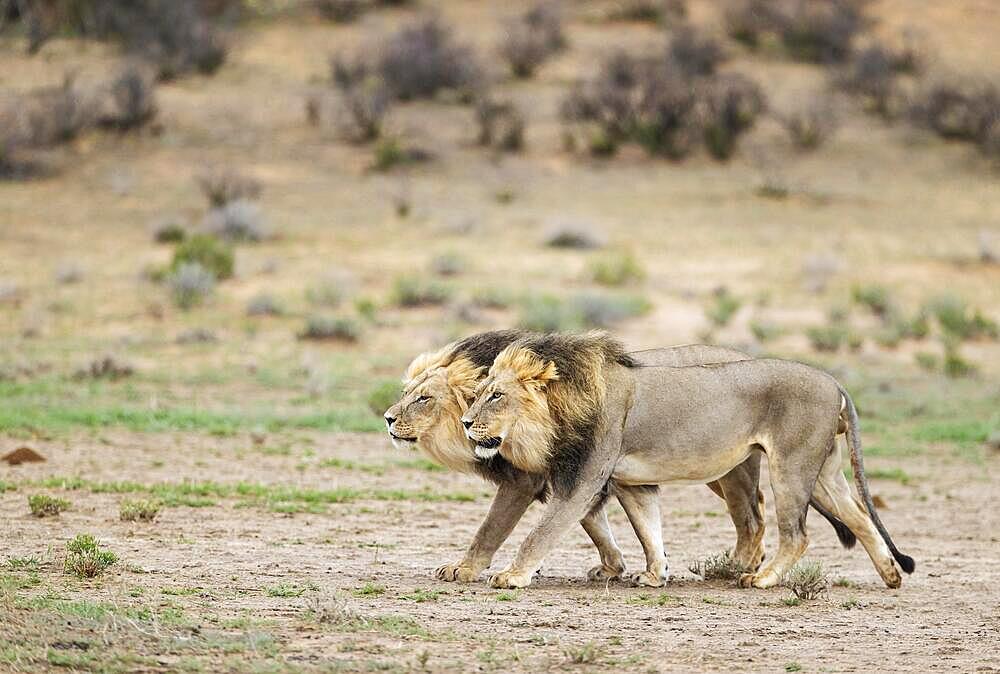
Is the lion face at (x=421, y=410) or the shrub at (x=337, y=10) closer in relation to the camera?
the lion face at (x=421, y=410)

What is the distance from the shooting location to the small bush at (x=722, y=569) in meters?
9.35

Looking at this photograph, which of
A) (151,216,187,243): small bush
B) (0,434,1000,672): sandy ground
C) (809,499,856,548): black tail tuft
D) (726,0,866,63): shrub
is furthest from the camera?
(726,0,866,63): shrub

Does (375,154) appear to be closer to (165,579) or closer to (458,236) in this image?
(458,236)

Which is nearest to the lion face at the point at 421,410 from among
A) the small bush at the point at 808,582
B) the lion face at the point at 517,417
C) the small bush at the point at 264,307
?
the lion face at the point at 517,417

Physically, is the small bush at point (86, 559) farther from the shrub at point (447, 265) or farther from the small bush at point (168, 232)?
the small bush at point (168, 232)

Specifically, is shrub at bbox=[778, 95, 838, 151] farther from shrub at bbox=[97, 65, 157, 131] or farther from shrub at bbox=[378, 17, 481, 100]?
shrub at bbox=[97, 65, 157, 131]

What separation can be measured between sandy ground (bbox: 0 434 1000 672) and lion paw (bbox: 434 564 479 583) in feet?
0.43

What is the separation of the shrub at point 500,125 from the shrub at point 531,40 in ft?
14.9

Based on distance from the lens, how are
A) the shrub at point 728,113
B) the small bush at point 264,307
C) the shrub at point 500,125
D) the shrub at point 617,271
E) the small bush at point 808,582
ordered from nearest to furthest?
the small bush at point 808,582 < the small bush at point 264,307 < the shrub at point 617,271 < the shrub at point 500,125 < the shrub at point 728,113

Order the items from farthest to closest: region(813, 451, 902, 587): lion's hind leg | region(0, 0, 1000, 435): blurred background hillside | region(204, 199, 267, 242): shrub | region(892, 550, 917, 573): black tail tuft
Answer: region(204, 199, 267, 242): shrub, region(0, 0, 1000, 435): blurred background hillside, region(813, 451, 902, 587): lion's hind leg, region(892, 550, 917, 573): black tail tuft

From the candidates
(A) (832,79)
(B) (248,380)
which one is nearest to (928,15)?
(A) (832,79)

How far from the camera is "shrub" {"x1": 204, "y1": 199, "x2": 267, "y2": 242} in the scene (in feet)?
93.0

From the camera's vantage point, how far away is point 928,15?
46.8 metres

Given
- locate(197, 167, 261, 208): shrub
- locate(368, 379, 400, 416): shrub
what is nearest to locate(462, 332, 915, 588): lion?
locate(368, 379, 400, 416): shrub
